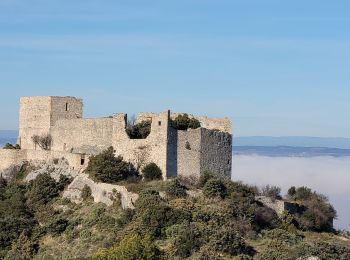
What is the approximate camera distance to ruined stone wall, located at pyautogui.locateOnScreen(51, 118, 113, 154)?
44.8 metres

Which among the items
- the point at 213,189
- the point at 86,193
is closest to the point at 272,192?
the point at 213,189

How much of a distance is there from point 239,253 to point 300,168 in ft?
216

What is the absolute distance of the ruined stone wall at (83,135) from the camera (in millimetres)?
44781

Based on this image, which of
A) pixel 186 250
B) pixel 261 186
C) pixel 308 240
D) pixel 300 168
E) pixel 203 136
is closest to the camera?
pixel 186 250

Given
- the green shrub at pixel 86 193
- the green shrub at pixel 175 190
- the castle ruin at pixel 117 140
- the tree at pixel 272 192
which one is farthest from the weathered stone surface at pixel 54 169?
the tree at pixel 272 192

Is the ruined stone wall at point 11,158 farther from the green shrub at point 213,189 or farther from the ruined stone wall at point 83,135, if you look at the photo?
the green shrub at point 213,189

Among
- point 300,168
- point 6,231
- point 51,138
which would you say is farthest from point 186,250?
point 300,168

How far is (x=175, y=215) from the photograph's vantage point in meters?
38.5

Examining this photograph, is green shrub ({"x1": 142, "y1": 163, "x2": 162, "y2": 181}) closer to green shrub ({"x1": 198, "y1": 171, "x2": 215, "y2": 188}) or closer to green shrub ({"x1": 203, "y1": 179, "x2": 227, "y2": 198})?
green shrub ({"x1": 198, "y1": 171, "x2": 215, "y2": 188})

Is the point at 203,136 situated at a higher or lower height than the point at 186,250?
higher

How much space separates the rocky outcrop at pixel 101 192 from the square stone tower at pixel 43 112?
446 centimetres

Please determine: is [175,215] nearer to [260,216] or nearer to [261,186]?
[260,216]

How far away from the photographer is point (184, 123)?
44.5m

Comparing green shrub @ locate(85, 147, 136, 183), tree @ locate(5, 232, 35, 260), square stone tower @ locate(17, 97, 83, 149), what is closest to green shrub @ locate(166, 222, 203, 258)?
green shrub @ locate(85, 147, 136, 183)
